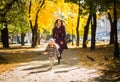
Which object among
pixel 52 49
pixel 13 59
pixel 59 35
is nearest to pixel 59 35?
pixel 59 35

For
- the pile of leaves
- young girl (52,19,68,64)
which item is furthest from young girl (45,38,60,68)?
the pile of leaves

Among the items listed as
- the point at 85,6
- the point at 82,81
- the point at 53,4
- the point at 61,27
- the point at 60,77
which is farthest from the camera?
the point at 53,4

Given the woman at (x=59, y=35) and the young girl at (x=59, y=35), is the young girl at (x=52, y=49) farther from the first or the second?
the young girl at (x=59, y=35)

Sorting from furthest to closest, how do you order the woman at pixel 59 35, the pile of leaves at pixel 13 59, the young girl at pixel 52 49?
the pile of leaves at pixel 13 59 → the woman at pixel 59 35 → the young girl at pixel 52 49

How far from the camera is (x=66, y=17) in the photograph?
213 feet

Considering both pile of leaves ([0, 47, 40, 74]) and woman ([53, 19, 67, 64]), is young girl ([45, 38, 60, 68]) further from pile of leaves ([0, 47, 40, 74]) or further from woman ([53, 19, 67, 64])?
pile of leaves ([0, 47, 40, 74])

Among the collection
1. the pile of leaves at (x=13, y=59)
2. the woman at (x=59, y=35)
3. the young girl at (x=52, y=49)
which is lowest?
the pile of leaves at (x=13, y=59)

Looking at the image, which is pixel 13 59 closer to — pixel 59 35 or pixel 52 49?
pixel 59 35

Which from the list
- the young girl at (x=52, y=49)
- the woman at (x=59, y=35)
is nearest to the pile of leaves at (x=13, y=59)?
the young girl at (x=52, y=49)

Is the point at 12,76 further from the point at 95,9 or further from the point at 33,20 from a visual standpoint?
the point at 33,20

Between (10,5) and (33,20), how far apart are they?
22627mm

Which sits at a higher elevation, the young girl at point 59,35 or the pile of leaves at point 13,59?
the young girl at point 59,35

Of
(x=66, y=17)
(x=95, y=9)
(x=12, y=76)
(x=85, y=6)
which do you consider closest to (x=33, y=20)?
(x=66, y=17)

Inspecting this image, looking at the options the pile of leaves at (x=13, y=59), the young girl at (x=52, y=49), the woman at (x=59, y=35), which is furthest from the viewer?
the pile of leaves at (x=13, y=59)
